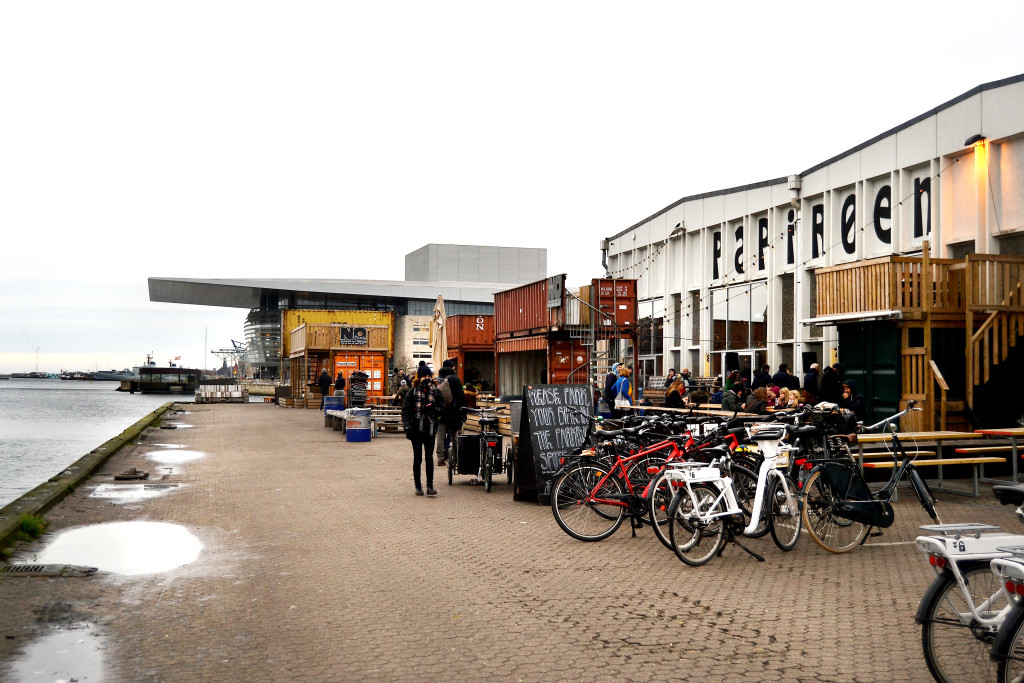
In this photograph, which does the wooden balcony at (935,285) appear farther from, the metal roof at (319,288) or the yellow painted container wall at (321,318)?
the metal roof at (319,288)

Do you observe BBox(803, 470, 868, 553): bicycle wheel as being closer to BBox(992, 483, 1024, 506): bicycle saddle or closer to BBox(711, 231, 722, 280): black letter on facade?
BBox(992, 483, 1024, 506): bicycle saddle

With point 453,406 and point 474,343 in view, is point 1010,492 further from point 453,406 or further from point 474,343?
point 474,343

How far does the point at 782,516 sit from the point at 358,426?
14.7 m

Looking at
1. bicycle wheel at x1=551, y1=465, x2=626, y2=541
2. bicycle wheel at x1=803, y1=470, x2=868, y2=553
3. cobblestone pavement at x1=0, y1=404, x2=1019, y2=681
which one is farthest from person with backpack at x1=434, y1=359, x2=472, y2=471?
bicycle wheel at x1=803, y1=470, x2=868, y2=553

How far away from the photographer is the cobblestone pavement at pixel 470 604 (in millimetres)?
5047

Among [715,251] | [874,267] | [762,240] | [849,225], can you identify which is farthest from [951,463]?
[715,251]

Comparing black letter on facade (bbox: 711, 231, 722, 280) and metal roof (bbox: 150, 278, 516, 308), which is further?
metal roof (bbox: 150, 278, 516, 308)

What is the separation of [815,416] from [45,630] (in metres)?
6.50

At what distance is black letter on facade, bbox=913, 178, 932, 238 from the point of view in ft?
64.2

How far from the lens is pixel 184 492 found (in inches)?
478

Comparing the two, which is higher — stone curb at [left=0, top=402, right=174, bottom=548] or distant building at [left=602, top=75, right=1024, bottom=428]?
distant building at [left=602, top=75, right=1024, bottom=428]

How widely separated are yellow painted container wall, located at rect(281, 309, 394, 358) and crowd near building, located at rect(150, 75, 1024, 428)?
962 centimetres

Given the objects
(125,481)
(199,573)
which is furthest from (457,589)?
(125,481)

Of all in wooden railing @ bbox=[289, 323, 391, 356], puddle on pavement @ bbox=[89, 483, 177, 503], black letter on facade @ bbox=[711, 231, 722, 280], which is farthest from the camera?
wooden railing @ bbox=[289, 323, 391, 356]
